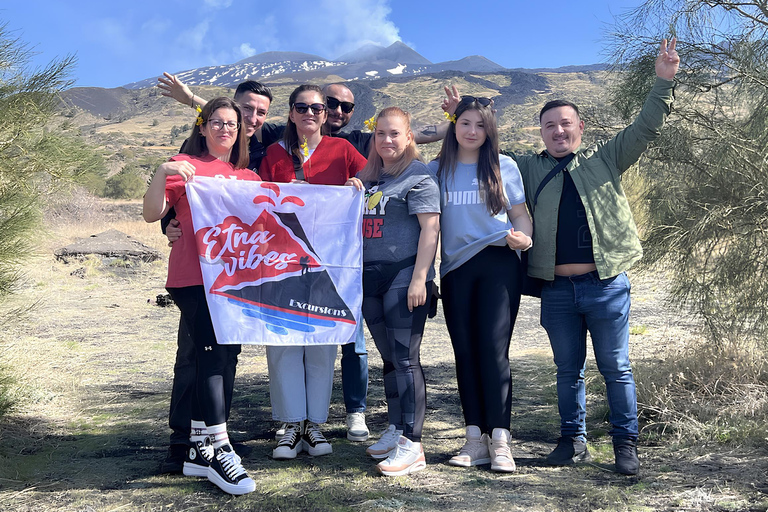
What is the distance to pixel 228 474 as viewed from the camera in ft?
11.6

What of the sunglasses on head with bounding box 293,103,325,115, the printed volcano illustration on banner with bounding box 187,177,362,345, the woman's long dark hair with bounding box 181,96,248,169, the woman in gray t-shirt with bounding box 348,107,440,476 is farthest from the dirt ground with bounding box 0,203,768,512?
the sunglasses on head with bounding box 293,103,325,115

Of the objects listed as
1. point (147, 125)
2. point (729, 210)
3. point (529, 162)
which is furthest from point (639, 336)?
point (147, 125)

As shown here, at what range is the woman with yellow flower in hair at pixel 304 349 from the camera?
4.04m

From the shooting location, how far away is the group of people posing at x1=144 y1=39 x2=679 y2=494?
12.3ft

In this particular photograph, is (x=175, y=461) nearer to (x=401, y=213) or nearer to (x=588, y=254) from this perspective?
(x=401, y=213)

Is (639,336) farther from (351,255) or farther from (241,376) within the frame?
(351,255)

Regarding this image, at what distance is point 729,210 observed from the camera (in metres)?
4.85

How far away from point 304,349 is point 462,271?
3.76ft

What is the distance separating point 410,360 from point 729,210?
2843mm

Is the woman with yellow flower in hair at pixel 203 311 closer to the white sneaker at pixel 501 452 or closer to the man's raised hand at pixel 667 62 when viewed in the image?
the white sneaker at pixel 501 452

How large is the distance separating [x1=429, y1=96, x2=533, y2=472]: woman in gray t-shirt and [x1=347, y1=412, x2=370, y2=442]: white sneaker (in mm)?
828

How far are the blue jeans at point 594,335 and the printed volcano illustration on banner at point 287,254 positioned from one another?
1.26m

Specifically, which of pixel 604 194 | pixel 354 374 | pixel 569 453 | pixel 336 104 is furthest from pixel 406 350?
pixel 336 104

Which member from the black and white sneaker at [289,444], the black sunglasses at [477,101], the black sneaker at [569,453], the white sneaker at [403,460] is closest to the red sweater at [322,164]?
the black sunglasses at [477,101]
